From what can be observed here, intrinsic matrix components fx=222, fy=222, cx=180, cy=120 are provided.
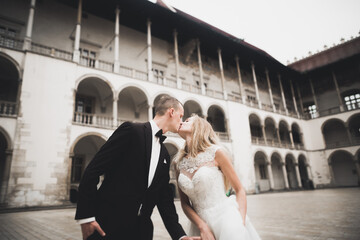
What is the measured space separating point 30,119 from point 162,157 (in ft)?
40.7

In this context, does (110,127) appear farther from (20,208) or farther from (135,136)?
(135,136)

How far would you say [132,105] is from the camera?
60.5 ft

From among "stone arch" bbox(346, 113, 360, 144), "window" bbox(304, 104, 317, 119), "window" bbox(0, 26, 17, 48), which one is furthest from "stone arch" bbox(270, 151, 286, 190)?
"window" bbox(0, 26, 17, 48)

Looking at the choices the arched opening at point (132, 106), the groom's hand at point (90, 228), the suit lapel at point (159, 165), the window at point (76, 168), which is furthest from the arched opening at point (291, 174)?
the groom's hand at point (90, 228)

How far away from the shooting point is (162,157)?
208 centimetres

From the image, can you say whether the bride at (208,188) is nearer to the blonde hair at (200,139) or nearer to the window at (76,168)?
the blonde hair at (200,139)

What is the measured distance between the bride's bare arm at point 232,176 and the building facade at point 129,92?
1212 centimetres

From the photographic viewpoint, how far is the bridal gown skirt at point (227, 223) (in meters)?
1.88

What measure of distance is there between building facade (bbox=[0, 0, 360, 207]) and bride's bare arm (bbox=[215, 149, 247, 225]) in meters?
12.1

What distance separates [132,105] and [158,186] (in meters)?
17.0

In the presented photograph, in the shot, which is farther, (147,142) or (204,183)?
(204,183)

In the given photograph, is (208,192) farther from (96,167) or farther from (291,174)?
(291,174)

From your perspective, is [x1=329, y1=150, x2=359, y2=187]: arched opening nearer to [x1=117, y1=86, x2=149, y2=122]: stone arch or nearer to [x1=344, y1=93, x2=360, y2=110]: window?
[x1=344, y1=93, x2=360, y2=110]: window

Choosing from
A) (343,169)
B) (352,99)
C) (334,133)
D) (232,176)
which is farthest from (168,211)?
(352,99)
